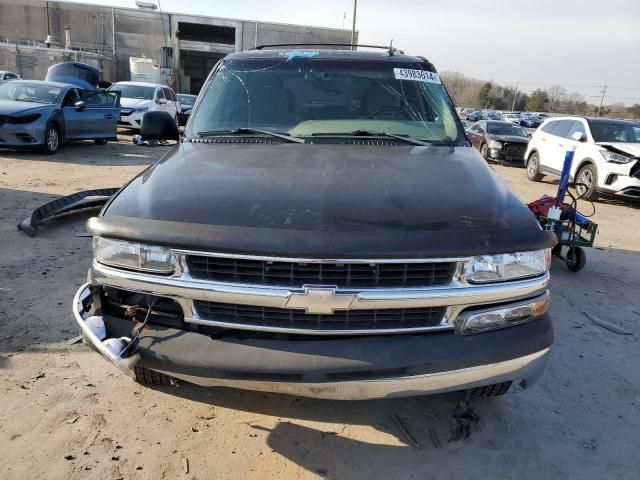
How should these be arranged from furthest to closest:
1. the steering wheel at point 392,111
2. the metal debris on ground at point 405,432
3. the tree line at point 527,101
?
the tree line at point 527,101 → the steering wheel at point 392,111 → the metal debris on ground at point 405,432

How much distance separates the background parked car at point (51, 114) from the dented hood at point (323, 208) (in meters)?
9.26

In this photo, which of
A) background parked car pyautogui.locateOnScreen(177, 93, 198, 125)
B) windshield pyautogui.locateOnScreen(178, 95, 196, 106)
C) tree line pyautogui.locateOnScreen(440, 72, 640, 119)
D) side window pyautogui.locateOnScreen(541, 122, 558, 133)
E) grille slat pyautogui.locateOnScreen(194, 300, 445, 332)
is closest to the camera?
grille slat pyautogui.locateOnScreen(194, 300, 445, 332)

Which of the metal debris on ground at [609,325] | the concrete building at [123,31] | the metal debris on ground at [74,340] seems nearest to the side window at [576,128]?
the metal debris on ground at [609,325]

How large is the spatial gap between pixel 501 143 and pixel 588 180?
5657mm

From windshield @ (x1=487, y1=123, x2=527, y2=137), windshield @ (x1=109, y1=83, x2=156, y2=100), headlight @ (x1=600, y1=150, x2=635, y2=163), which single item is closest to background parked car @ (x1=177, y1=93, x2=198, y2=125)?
windshield @ (x1=109, y1=83, x2=156, y2=100)

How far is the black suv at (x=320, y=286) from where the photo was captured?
2150 millimetres

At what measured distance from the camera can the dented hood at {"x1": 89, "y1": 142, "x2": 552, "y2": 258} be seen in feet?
7.00

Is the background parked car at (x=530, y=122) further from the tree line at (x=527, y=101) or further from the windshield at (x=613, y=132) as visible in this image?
the tree line at (x=527, y=101)

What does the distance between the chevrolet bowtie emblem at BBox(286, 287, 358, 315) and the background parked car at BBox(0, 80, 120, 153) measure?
10548 mm

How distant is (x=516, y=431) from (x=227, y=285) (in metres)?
1.80

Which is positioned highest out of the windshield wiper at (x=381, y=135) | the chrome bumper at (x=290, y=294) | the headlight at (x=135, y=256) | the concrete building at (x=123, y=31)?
the concrete building at (x=123, y=31)

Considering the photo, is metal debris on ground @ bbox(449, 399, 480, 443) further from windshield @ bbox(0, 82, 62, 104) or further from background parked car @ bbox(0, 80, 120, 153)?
windshield @ bbox(0, 82, 62, 104)

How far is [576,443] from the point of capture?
2.71 metres

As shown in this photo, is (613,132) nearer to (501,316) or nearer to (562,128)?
(562,128)
